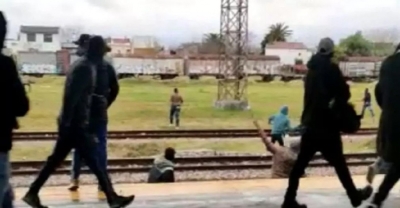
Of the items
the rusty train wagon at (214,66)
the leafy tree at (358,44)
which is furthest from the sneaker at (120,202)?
the leafy tree at (358,44)

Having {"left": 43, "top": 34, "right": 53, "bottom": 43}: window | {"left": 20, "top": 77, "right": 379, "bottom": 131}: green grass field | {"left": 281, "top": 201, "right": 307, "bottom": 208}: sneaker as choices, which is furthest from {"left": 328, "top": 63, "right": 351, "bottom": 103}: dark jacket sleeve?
{"left": 43, "top": 34, "right": 53, "bottom": 43}: window

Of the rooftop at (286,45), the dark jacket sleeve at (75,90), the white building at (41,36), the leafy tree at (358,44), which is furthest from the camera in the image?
the white building at (41,36)

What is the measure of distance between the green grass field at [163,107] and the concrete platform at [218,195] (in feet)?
22.2

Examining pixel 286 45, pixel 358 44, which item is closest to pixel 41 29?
pixel 286 45

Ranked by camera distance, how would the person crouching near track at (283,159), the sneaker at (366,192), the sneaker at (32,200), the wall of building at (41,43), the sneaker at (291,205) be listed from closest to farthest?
the sneaker at (32,200) → the sneaker at (291,205) → the sneaker at (366,192) → the person crouching near track at (283,159) → the wall of building at (41,43)

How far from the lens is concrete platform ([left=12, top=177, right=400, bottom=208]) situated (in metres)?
6.43

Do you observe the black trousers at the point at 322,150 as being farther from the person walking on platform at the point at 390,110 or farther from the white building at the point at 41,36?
the white building at the point at 41,36

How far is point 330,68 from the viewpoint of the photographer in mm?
5570

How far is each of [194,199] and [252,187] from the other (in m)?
0.87

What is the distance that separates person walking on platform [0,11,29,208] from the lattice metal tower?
25051mm

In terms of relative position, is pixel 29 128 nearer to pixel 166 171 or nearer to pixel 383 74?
pixel 166 171

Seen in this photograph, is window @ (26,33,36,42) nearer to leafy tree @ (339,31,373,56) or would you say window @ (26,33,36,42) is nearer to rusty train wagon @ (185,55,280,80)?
rusty train wagon @ (185,55,280,80)

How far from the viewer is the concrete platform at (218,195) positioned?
6430mm

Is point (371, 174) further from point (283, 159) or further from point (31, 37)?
point (31, 37)
